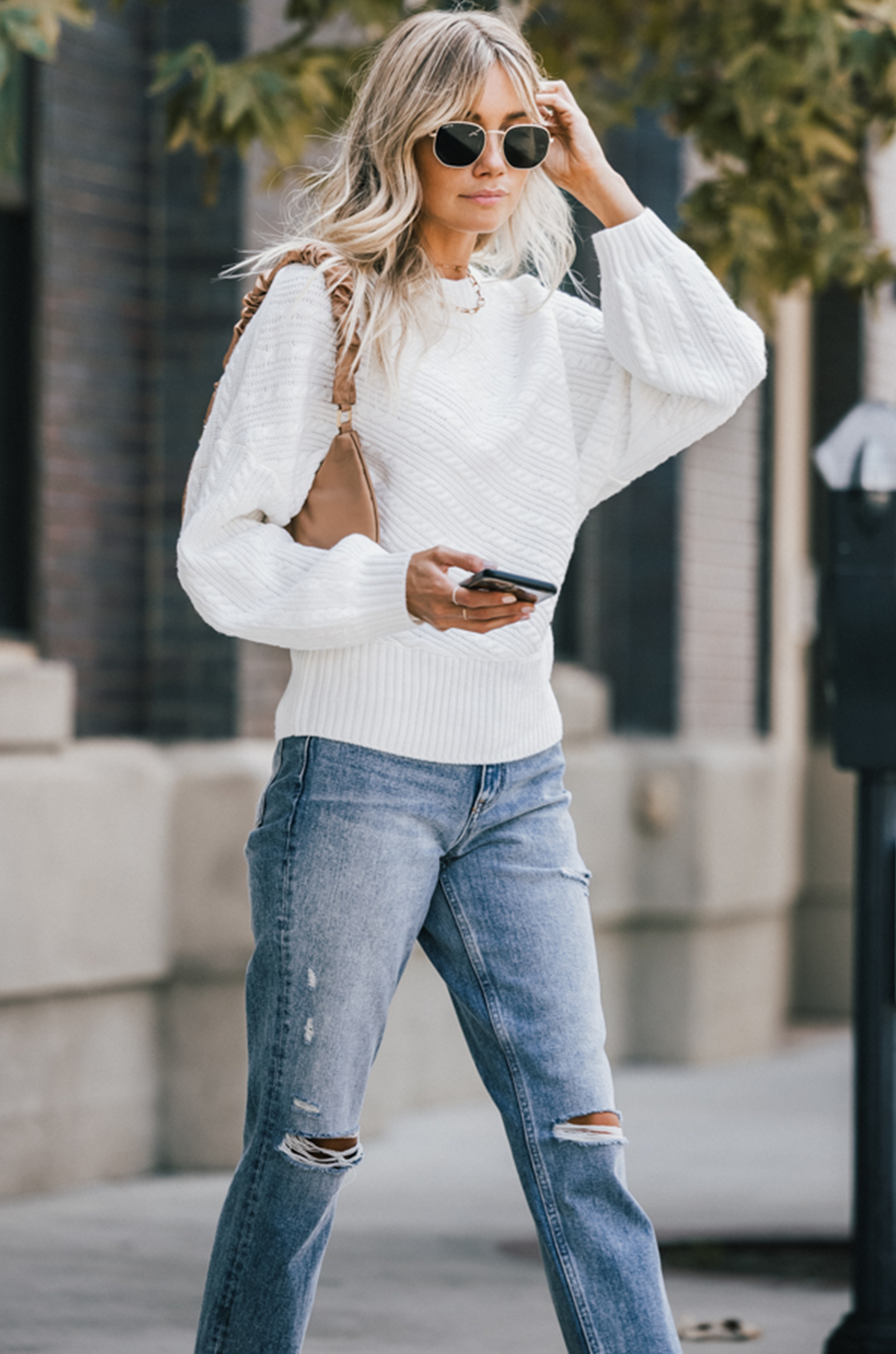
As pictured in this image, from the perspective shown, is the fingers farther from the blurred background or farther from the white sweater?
the blurred background

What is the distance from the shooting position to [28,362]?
607 cm

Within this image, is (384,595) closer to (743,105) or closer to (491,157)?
(491,157)

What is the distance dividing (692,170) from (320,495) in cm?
638

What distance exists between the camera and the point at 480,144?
2.75 m

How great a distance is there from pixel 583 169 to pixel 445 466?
48 centimetres

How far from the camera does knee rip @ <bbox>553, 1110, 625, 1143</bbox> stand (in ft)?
9.11

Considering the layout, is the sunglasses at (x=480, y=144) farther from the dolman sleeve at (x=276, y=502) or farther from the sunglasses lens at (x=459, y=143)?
the dolman sleeve at (x=276, y=502)

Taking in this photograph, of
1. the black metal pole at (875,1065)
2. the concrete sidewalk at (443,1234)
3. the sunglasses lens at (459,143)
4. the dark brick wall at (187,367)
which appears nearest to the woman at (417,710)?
the sunglasses lens at (459,143)

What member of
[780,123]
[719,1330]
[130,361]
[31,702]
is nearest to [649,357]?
[780,123]

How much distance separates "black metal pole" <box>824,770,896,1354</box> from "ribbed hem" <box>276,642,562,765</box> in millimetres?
1596

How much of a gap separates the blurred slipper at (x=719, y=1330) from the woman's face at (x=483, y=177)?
2624mm

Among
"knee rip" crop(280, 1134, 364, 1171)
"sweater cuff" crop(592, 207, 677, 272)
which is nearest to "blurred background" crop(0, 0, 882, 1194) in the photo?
"sweater cuff" crop(592, 207, 677, 272)

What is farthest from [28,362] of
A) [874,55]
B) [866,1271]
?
[866,1271]

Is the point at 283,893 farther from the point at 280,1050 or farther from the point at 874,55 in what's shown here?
the point at 874,55
